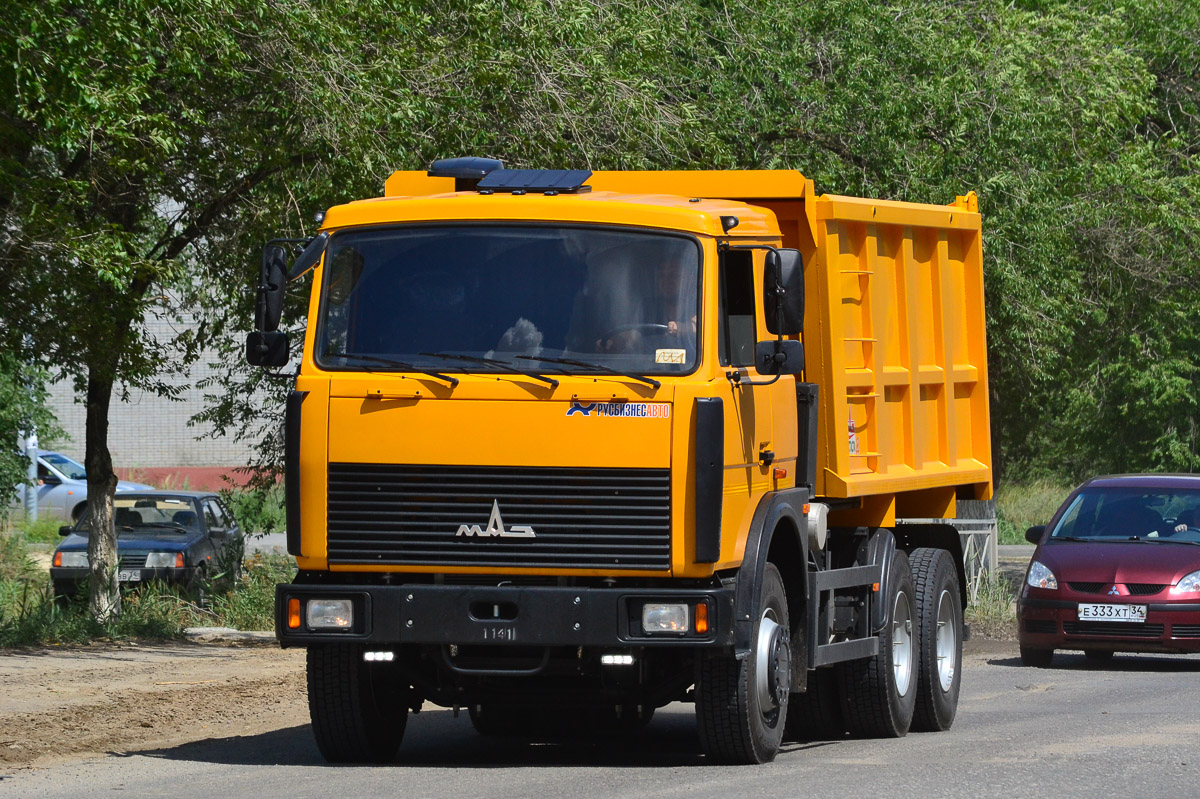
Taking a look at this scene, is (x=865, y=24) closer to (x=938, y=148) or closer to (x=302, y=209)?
(x=938, y=148)

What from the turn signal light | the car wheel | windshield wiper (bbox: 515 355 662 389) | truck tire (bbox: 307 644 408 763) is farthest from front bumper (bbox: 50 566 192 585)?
the turn signal light

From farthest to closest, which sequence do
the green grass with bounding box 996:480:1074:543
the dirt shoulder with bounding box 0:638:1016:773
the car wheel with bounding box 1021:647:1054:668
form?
the green grass with bounding box 996:480:1074:543 < the car wheel with bounding box 1021:647:1054:668 < the dirt shoulder with bounding box 0:638:1016:773

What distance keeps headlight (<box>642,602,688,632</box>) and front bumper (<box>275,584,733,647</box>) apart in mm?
25

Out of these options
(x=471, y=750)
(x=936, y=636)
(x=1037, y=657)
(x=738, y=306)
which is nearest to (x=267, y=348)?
(x=738, y=306)

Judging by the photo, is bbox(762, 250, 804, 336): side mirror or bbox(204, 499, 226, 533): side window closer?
bbox(762, 250, 804, 336): side mirror

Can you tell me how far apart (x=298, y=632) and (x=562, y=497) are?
4.76 feet

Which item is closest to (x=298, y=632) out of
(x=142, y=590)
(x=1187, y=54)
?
(x=142, y=590)

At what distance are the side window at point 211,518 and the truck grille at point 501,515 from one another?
13901mm

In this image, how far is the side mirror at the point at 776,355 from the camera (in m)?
8.74

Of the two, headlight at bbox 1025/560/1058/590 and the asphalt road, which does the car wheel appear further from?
the asphalt road

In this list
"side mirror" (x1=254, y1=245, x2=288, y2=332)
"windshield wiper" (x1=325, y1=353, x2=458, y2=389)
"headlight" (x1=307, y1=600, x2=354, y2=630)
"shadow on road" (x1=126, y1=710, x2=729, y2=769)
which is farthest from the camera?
"shadow on road" (x1=126, y1=710, x2=729, y2=769)

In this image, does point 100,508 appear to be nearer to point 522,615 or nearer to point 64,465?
point 522,615

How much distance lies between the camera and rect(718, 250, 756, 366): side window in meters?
8.64

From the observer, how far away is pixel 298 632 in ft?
27.9
